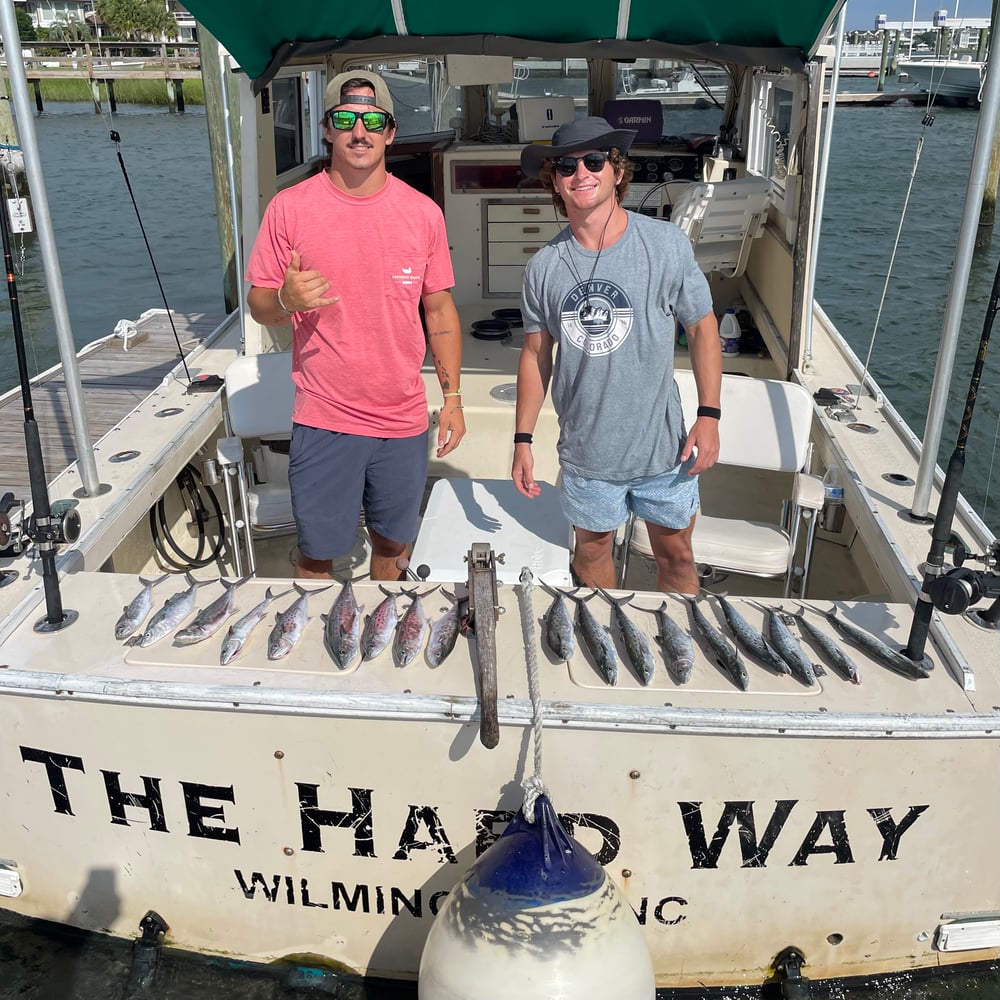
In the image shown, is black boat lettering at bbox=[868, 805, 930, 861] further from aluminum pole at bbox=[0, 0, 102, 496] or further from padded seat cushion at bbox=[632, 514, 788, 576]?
aluminum pole at bbox=[0, 0, 102, 496]

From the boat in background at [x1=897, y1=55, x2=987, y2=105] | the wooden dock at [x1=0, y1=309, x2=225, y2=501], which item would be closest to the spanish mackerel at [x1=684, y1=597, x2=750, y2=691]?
the wooden dock at [x1=0, y1=309, x2=225, y2=501]

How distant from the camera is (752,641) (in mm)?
2482

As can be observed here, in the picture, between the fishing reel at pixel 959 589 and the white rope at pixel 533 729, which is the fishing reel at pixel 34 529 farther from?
the fishing reel at pixel 959 589

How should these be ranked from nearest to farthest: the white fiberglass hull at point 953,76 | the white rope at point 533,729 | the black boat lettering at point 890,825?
the white rope at point 533,729 < the black boat lettering at point 890,825 < the white fiberglass hull at point 953,76

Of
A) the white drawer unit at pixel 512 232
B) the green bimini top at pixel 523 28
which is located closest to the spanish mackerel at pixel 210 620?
the green bimini top at pixel 523 28

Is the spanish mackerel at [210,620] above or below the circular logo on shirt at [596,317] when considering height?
below

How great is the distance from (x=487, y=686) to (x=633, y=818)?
20.8 inches

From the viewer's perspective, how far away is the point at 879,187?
2177 centimetres

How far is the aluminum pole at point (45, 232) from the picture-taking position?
107 inches

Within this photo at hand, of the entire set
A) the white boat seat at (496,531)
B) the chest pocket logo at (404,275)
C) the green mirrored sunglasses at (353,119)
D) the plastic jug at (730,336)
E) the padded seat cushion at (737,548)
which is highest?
the green mirrored sunglasses at (353,119)

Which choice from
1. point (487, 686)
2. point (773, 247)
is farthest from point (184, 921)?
point (773, 247)

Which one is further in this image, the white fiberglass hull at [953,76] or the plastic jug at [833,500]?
the white fiberglass hull at [953,76]

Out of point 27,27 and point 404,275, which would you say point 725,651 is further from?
point 27,27

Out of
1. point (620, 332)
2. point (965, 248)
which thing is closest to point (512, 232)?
point (620, 332)
